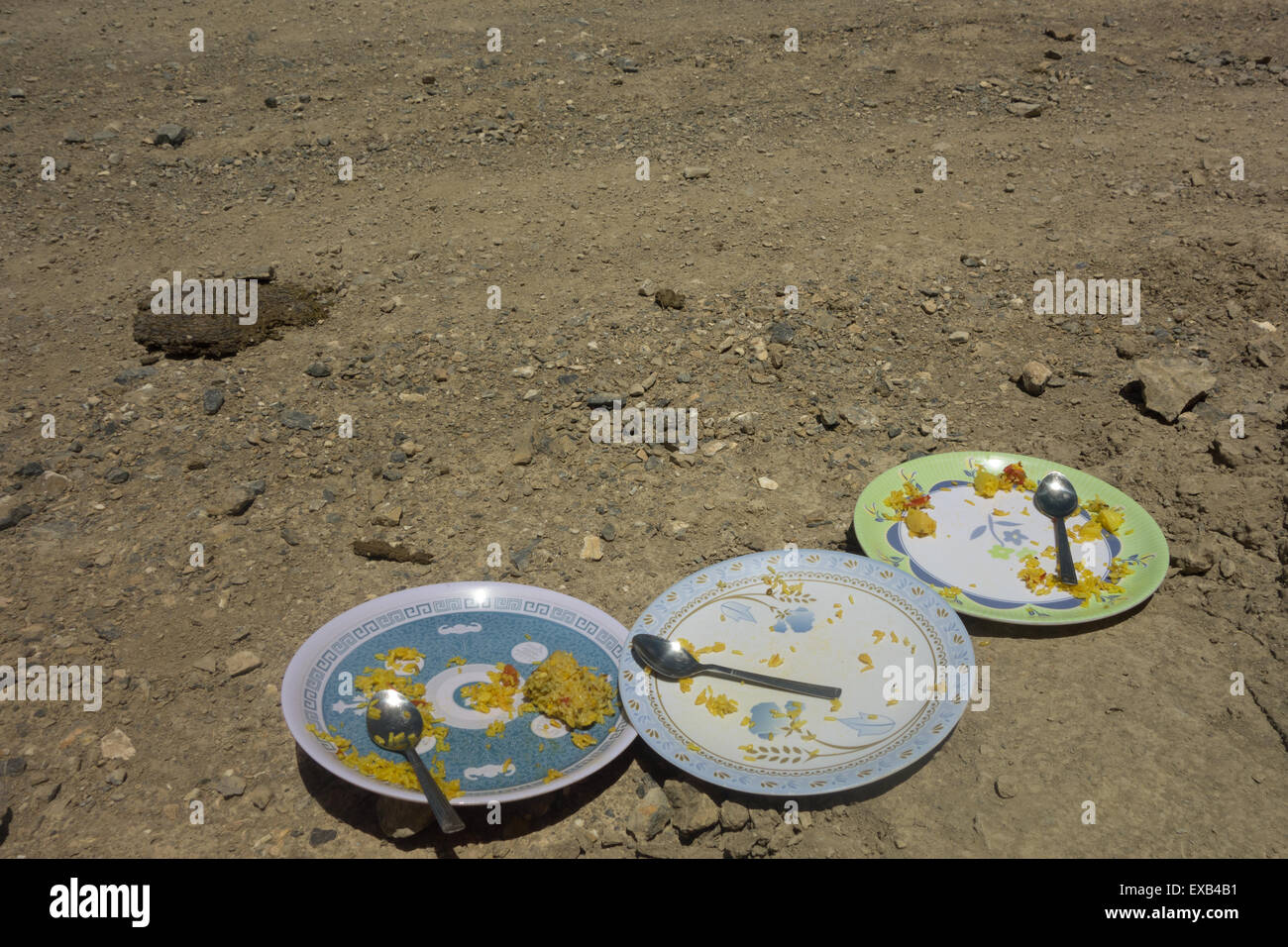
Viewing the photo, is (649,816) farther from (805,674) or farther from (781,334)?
(781,334)

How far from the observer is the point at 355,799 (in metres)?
3.01

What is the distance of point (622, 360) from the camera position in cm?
496

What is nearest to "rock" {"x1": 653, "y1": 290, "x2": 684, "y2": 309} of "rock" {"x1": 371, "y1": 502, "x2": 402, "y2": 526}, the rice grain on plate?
"rock" {"x1": 371, "y1": 502, "x2": 402, "y2": 526}

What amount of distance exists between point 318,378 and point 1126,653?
13.4ft

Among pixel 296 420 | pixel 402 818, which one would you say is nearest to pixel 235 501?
pixel 296 420

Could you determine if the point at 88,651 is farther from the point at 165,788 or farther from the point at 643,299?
the point at 643,299

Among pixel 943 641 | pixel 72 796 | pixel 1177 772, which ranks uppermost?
pixel 943 641

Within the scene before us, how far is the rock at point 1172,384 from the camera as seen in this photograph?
14.2 feet

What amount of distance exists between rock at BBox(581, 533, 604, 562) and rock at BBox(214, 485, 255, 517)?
5.18 ft

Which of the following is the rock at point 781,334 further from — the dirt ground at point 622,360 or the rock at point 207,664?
the rock at point 207,664

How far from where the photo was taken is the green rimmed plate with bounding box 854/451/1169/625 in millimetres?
3312

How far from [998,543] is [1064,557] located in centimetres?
26

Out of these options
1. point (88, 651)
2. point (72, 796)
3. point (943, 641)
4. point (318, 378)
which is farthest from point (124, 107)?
point (943, 641)

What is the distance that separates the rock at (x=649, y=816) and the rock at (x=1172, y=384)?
10.1 feet
